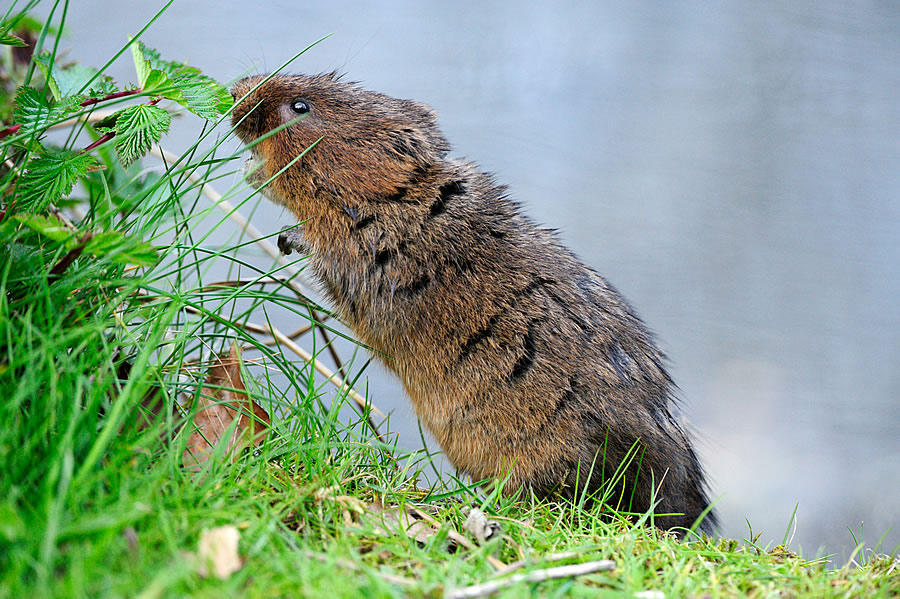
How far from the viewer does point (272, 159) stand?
2.67 meters

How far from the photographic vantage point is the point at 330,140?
8.75ft

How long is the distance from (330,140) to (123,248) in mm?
1142

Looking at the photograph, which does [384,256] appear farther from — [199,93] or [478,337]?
[199,93]

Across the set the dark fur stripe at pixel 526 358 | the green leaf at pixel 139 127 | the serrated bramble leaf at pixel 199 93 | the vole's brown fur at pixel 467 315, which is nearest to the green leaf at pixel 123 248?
the green leaf at pixel 139 127

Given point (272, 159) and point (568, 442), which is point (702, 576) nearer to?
point (568, 442)

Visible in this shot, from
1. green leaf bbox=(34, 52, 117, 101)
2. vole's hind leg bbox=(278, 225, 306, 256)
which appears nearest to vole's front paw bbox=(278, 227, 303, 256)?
vole's hind leg bbox=(278, 225, 306, 256)

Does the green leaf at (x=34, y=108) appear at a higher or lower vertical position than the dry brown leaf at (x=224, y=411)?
higher

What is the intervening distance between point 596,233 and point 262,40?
247 centimetres

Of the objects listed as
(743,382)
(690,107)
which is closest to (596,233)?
(690,107)

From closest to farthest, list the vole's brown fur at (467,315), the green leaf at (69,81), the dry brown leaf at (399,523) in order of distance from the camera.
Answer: the dry brown leaf at (399,523)
the green leaf at (69,81)
the vole's brown fur at (467,315)

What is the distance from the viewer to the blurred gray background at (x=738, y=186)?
454 centimetres

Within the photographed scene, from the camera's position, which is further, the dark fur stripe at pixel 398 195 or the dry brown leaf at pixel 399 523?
the dark fur stripe at pixel 398 195

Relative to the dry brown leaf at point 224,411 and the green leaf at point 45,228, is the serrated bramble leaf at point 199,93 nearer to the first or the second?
the green leaf at point 45,228

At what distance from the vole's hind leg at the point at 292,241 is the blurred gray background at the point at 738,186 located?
176 cm
